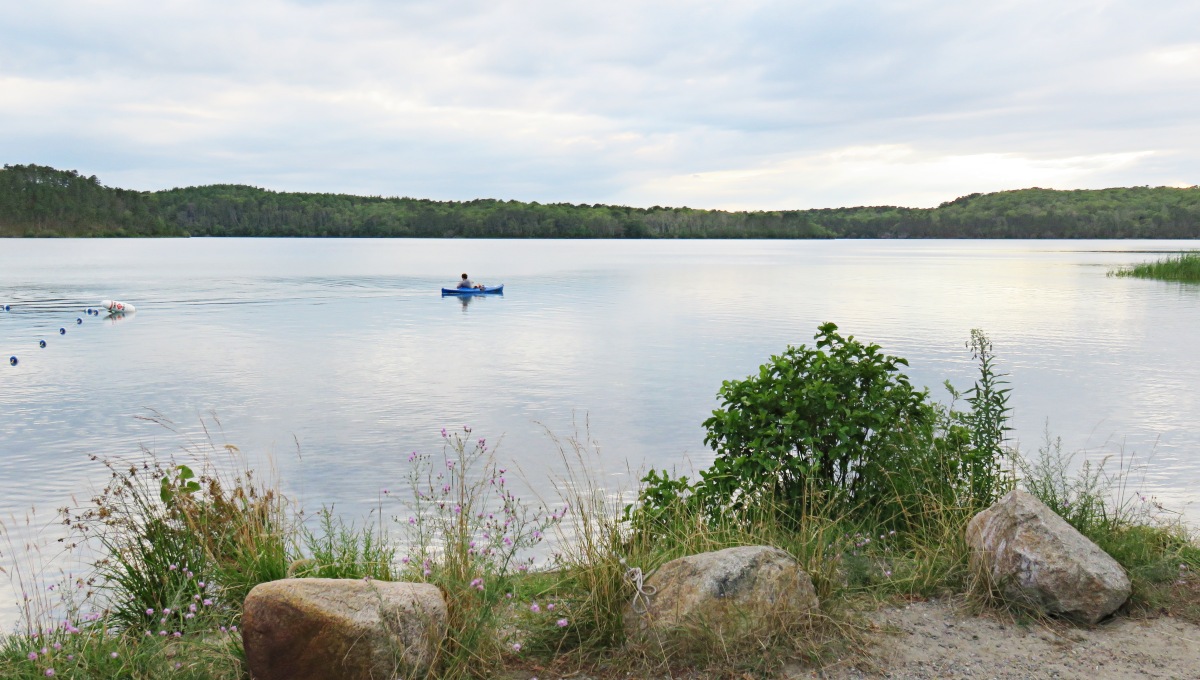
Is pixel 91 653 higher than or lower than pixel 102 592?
higher

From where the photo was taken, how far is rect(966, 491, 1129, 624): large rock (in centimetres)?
537

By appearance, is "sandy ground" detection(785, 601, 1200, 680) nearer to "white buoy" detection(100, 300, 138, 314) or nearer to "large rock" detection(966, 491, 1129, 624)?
"large rock" detection(966, 491, 1129, 624)

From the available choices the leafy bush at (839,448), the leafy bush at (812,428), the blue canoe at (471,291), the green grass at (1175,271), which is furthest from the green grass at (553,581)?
the green grass at (1175,271)

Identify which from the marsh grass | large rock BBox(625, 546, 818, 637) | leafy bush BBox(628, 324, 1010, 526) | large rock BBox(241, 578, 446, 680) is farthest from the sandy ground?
large rock BBox(241, 578, 446, 680)

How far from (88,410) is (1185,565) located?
1582cm

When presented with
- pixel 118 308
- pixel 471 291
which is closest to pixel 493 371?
pixel 118 308

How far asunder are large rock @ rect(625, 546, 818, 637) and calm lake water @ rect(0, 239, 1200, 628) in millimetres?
4881

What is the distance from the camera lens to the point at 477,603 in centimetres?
515

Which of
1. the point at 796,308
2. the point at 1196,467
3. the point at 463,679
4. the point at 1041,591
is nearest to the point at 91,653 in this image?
the point at 463,679

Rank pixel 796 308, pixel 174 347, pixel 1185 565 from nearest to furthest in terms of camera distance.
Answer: pixel 1185 565 < pixel 174 347 < pixel 796 308

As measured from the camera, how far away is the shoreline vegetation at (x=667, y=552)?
4859 mm

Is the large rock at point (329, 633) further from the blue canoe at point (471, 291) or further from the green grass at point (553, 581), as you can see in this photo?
the blue canoe at point (471, 291)

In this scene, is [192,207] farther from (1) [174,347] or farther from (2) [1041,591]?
(2) [1041,591]

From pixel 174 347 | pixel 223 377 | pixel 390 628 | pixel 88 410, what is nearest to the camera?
pixel 390 628
